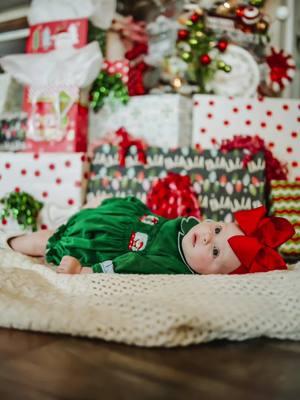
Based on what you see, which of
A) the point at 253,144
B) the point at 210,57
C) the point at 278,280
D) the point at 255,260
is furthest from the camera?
the point at 210,57

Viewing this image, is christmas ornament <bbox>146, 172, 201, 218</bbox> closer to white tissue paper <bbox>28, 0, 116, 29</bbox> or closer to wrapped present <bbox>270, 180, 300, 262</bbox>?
wrapped present <bbox>270, 180, 300, 262</bbox>

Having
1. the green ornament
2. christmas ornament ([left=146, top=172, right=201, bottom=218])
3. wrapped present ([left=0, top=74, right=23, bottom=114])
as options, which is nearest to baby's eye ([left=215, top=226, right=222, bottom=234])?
christmas ornament ([left=146, top=172, right=201, bottom=218])

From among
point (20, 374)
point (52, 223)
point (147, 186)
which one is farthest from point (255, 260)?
point (52, 223)

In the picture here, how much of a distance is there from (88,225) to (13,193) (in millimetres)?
764

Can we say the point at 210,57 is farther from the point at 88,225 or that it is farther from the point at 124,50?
the point at 88,225

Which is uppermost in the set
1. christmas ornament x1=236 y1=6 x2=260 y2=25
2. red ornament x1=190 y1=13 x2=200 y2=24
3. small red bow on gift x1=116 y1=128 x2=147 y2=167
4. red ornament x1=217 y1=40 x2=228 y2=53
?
christmas ornament x1=236 y1=6 x2=260 y2=25

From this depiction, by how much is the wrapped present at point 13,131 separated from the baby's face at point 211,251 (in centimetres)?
136

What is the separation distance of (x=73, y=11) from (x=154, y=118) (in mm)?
601

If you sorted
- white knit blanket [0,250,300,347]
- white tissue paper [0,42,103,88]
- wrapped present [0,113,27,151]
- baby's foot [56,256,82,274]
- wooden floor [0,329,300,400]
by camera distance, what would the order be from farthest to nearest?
wrapped present [0,113,27,151], white tissue paper [0,42,103,88], baby's foot [56,256,82,274], white knit blanket [0,250,300,347], wooden floor [0,329,300,400]

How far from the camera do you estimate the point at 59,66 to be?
6.91 ft

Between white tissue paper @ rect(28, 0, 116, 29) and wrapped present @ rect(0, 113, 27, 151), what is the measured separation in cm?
45

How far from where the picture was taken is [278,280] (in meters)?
1.01

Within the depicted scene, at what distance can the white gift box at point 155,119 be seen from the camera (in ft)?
6.73

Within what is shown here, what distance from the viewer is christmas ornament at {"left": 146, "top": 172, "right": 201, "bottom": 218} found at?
73.5 inches
